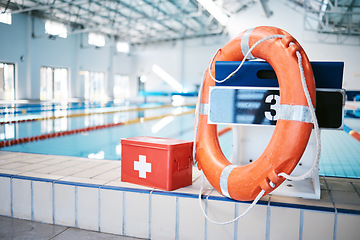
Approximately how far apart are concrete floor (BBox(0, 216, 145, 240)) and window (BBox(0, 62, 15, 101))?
15.4 m

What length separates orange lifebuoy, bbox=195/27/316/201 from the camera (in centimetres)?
159

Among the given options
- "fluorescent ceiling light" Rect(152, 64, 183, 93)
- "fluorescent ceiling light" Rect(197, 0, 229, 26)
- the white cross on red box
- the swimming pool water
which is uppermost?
"fluorescent ceiling light" Rect(197, 0, 229, 26)

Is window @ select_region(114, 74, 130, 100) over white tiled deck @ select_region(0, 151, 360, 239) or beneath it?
over

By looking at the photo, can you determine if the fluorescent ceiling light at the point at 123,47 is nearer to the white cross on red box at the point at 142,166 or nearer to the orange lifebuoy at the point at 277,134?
the white cross on red box at the point at 142,166

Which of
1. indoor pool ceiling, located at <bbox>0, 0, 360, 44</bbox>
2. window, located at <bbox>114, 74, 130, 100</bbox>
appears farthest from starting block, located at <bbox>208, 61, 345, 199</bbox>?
window, located at <bbox>114, 74, 130, 100</bbox>

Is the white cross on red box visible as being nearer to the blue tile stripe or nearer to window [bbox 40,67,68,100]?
the blue tile stripe

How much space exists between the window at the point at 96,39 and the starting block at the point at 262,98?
2030 cm

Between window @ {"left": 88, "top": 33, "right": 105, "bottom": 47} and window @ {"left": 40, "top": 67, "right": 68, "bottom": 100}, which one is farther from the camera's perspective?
window @ {"left": 88, "top": 33, "right": 105, "bottom": 47}

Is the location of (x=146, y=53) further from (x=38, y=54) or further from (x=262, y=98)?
(x=262, y=98)

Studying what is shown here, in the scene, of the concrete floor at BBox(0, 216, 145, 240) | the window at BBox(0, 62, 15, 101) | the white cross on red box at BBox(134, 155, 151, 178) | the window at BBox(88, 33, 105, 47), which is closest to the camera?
the concrete floor at BBox(0, 216, 145, 240)

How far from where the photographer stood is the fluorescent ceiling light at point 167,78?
80.1 ft

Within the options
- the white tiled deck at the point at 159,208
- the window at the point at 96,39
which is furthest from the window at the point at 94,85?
the white tiled deck at the point at 159,208

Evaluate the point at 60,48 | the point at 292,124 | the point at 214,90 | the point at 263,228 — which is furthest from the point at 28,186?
the point at 60,48

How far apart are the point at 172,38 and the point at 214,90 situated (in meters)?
22.9
